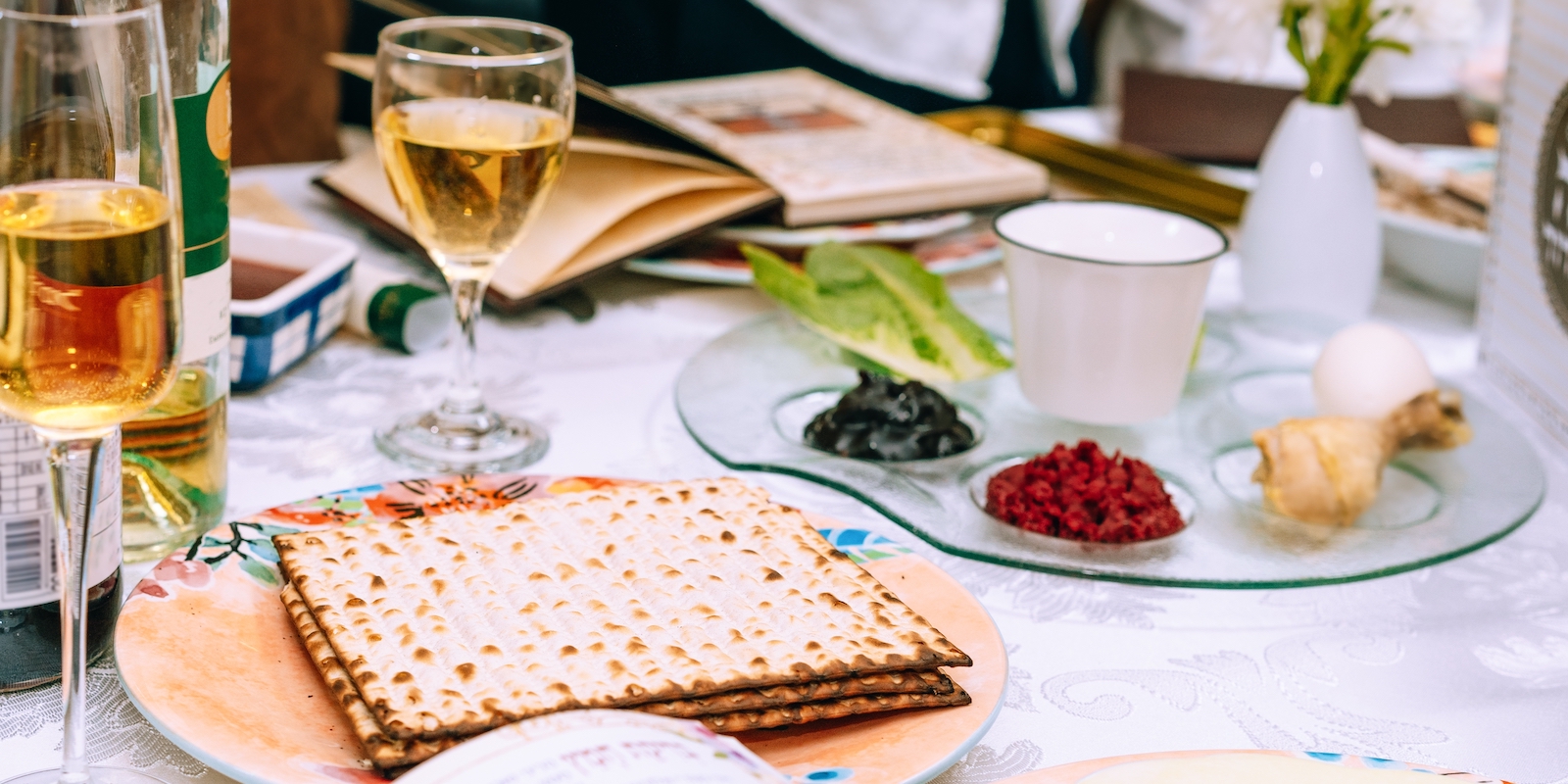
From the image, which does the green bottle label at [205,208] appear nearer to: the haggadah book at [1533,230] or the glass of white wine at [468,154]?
the glass of white wine at [468,154]

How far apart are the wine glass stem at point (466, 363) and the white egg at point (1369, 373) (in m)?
0.57

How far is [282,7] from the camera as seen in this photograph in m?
2.38

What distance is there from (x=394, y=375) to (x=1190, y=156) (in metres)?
0.94

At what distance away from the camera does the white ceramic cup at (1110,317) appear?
3.03 ft

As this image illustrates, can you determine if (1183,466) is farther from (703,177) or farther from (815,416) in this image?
(703,177)

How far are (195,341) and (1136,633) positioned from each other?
511mm

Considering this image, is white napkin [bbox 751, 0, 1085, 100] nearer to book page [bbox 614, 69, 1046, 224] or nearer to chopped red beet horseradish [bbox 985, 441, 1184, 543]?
book page [bbox 614, 69, 1046, 224]

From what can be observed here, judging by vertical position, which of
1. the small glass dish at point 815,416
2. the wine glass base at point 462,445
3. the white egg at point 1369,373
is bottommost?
the wine glass base at point 462,445

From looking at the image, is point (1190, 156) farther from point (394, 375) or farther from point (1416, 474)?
point (394, 375)

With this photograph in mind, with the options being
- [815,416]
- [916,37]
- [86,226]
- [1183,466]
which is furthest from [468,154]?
[916,37]

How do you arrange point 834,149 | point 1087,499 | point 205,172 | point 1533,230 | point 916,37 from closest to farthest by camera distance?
point 205,172, point 1087,499, point 1533,230, point 834,149, point 916,37

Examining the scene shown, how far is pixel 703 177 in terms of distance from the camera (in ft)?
4.02

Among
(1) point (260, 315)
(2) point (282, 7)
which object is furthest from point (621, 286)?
(2) point (282, 7)

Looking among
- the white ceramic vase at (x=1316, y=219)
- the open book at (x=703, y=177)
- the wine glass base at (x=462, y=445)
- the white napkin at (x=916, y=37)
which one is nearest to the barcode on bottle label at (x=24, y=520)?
the wine glass base at (x=462, y=445)
